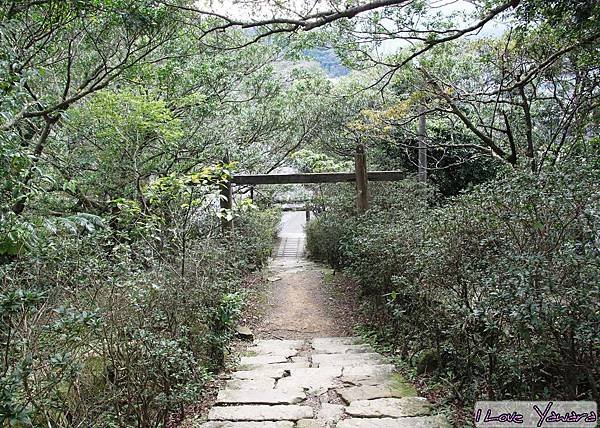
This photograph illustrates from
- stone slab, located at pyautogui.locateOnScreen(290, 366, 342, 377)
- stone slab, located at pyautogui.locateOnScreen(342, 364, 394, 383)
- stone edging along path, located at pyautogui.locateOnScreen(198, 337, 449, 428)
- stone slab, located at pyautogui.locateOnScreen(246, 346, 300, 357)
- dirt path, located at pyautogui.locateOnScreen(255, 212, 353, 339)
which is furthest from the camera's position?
dirt path, located at pyautogui.locateOnScreen(255, 212, 353, 339)

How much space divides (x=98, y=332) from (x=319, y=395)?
64.6 inches

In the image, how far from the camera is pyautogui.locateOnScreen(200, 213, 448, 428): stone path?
9.78 ft

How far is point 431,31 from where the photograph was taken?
4.91 m

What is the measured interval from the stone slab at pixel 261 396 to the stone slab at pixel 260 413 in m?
0.08

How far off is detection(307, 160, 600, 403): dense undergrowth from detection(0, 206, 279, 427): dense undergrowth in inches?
63.2

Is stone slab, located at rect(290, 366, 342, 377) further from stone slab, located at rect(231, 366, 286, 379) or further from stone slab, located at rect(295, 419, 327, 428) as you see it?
stone slab, located at rect(295, 419, 327, 428)

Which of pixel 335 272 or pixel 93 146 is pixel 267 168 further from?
pixel 93 146

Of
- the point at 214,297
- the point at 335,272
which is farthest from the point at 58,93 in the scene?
the point at 335,272

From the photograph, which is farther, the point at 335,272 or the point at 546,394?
the point at 335,272

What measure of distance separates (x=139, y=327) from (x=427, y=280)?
185cm

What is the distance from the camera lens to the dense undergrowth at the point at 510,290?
6.73 ft

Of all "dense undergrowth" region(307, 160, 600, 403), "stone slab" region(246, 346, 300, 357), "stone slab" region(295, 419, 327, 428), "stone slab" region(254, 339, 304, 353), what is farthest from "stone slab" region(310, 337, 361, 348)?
"stone slab" region(295, 419, 327, 428)

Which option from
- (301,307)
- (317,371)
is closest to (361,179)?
(301,307)

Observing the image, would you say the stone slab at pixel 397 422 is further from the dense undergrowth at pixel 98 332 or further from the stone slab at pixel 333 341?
the stone slab at pixel 333 341
